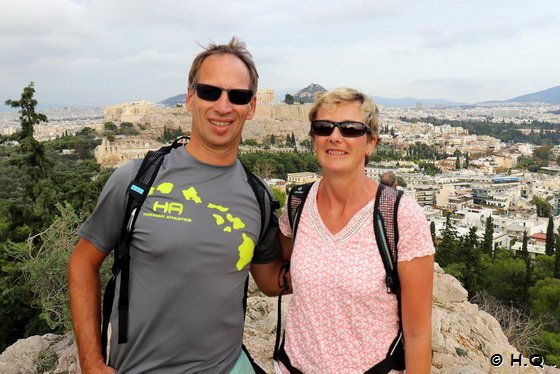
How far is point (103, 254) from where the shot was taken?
146cm

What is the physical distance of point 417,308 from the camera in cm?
132

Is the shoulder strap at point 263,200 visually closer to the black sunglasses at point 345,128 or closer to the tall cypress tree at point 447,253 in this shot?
the black sunglasses at point 345,128

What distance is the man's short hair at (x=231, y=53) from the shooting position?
153 centimetres

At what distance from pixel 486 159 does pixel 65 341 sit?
64816mm

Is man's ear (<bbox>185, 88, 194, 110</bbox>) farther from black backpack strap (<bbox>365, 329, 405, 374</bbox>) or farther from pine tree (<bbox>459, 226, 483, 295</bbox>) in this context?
pine tree (<bbox>459, 226, 483, 295</bbox>)

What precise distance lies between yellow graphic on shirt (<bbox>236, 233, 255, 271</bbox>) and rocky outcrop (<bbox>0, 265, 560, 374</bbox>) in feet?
5.08

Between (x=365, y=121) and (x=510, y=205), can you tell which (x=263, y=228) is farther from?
(x=510, y=205)

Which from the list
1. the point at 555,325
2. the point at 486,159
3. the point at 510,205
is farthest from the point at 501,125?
the point at 555,325

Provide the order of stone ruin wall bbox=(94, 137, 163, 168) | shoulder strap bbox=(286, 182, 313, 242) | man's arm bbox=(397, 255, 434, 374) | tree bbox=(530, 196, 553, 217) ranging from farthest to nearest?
1. tree bbox=(530, 196, 553, 217)
2. stone ruin wall bbox=(94, 137, 163, 168)
3. shoulder strap bbox=(286, 182, 313, 242)
4. man's arm bbox=(397, 255, 434, 374)

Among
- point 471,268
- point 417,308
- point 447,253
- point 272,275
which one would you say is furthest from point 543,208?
point 417,308

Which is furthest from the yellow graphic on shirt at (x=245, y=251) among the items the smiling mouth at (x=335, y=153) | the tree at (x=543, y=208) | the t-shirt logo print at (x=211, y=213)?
the tree at (x=543, y=208)

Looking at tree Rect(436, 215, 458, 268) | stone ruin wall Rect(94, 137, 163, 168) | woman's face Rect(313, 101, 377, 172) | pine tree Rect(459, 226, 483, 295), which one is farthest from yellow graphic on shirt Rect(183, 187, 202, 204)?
stone ruin wall Rect(94, 137, 163, 168)

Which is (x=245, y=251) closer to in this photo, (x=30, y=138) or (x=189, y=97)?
(x=189, y=97)

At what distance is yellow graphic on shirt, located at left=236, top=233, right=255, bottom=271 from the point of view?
1.45 metres
